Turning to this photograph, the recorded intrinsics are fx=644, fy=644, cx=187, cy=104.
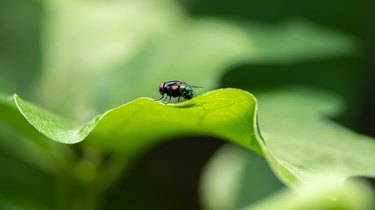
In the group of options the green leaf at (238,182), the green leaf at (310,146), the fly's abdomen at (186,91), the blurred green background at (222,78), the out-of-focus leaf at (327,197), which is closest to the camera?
the out-of-focus leaf at (327,197)

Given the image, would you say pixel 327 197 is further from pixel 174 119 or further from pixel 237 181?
pixel 237 181

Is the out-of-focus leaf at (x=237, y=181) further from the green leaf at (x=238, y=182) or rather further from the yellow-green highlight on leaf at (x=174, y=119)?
the yellow-green highlight on leaf at (x=174, y=119)

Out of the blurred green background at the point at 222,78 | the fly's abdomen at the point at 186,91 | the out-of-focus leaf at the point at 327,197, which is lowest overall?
the out-of-focus leaf at the point at 327,197

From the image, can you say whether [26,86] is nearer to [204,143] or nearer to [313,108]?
[204,143]

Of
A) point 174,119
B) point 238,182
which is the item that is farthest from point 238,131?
point 238,182

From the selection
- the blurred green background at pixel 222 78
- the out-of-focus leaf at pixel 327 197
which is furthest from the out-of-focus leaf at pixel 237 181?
the out-of-focus leaf at pixel 327 197

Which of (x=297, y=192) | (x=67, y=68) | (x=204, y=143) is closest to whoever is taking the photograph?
(x=297, y=192)

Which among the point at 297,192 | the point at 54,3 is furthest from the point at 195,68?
the point at 297,192
